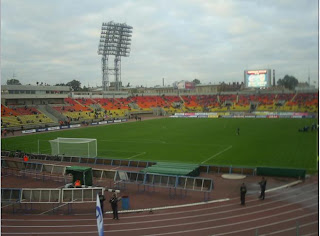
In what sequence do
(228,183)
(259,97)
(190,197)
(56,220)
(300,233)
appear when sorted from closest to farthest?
(300,233) → (56,220) → (190,197) → (228,183) → (259,97)

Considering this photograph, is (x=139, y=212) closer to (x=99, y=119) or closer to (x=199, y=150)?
(x=199, y=150)

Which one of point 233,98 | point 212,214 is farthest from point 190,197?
point 233,98

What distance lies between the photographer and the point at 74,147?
25.8 metres

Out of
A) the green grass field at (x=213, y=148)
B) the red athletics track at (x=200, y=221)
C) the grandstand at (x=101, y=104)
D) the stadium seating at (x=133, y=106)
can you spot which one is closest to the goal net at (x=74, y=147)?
the green grass field at (x=213, y=148)

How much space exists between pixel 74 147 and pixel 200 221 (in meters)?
16.9

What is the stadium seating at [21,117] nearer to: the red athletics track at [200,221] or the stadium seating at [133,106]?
the stadium seating at [133,106]

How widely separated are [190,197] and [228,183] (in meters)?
3.14

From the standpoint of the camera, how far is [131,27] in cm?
8494

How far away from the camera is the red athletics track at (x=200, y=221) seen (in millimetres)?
10336

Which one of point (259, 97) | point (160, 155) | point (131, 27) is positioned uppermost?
point (131, 27)

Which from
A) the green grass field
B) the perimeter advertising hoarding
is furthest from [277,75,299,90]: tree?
the perimeter advertising hoarding

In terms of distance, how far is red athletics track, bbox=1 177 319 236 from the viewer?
10.3 m

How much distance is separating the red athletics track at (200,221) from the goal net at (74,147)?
13.1m

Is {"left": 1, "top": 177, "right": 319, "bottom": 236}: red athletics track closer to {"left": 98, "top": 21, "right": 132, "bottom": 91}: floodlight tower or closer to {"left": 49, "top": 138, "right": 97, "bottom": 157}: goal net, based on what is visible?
{"left": 49, "top": 138, "right": 97, "bottom": 157}: goal net
